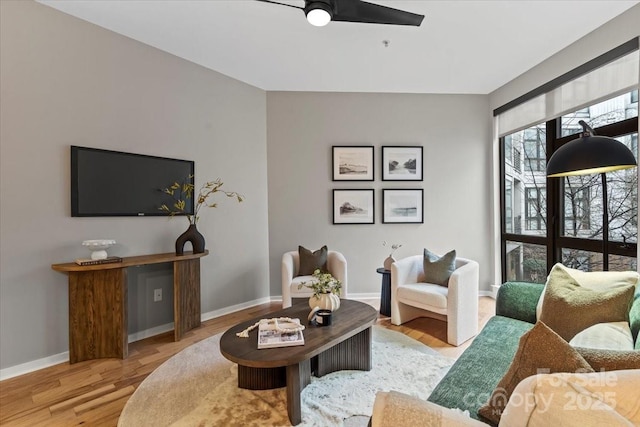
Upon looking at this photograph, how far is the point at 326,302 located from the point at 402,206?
2459mm

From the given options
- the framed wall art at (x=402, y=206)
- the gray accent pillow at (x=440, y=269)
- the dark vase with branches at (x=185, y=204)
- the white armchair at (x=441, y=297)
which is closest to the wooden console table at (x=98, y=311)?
the dark vase with branches at (x=185, y=204)

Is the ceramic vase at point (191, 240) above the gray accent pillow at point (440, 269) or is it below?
above

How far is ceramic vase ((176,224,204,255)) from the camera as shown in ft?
10.2

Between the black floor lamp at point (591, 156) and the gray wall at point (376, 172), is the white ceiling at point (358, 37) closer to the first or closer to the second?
the gray wall at point (376, 172)

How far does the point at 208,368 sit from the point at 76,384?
0.91 metres

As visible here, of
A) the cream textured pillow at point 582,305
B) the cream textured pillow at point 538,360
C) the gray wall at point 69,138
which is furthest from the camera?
the gray wall at point 69,138

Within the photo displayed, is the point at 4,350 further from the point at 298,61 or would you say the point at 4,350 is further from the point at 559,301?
the point at 559,301

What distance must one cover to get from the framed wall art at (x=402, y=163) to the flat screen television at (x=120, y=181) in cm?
259

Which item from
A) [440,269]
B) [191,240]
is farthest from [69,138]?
[440,269]

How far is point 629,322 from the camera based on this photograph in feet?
5.11

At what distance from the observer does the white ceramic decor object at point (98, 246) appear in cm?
257

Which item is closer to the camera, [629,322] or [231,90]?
[629,322]

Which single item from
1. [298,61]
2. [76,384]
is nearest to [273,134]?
[298,61]

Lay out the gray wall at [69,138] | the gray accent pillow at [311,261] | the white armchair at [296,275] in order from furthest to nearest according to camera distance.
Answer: the gray accent pillow at [311,261], the white armchair at [296,275], the gray wall at [69,138]
